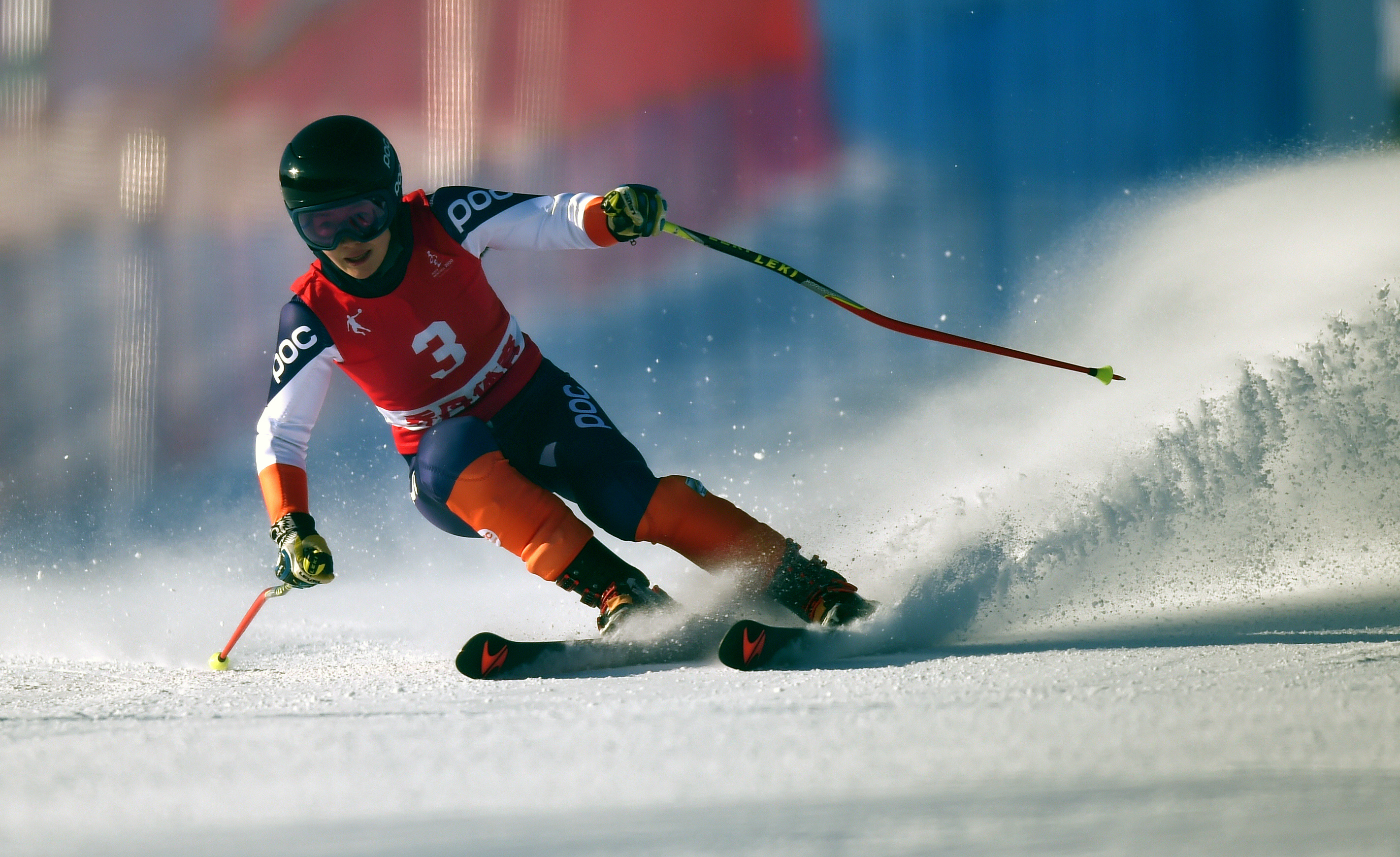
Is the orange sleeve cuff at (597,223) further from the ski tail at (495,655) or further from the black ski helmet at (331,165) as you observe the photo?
the ski tail at (495,655)

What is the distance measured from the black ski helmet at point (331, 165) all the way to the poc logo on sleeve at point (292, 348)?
259mm

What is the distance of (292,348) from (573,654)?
0.88 metres

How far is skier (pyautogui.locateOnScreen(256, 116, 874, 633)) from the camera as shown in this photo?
1946 millimetres

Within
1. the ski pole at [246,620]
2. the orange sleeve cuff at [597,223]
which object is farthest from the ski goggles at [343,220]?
the ski pole at [246,620]

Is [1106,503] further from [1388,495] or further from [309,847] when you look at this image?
[309,847]

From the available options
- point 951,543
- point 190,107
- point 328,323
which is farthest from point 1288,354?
point 190,107

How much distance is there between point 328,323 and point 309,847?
135cm

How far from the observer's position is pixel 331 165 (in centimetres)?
193

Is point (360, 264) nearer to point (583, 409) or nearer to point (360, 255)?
point (360, 255)

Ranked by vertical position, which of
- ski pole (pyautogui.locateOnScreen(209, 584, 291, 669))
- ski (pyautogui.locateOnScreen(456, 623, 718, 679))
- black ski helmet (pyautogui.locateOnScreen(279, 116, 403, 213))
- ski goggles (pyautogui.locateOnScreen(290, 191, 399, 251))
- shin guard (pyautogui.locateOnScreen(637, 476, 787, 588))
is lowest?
ski pole (pyautogui.locateOnScreen(209, 584, 291, 669))

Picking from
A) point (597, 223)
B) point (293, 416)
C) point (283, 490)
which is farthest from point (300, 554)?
point (597, 223)

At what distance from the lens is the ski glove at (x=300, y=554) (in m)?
1.93

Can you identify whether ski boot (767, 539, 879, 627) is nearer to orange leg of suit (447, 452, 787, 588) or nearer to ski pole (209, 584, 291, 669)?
orange leg of suit (447, 452, 787, 588)

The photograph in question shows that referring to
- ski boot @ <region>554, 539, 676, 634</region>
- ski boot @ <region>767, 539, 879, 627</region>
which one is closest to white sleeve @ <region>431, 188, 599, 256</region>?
ski boot @ <region>554, 539, 676, 634</region>
